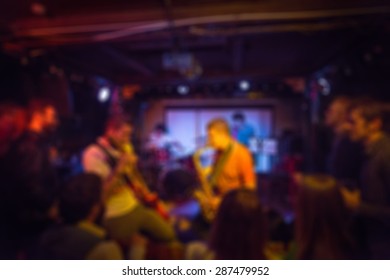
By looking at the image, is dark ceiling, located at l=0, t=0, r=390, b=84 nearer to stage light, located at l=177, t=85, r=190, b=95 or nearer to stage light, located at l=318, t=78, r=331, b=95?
stage light, located at l=318, t=78, r=331, b=95

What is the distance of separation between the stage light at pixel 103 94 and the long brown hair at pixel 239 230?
2.95 meters

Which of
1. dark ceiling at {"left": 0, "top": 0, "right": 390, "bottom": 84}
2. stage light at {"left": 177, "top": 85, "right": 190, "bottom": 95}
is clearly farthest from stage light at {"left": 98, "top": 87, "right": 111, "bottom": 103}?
stage light at {"left": 177, "top": 85, "right": 190, "bottom": 95}

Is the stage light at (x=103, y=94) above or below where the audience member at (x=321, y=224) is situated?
above

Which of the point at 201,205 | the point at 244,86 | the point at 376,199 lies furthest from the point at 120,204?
the point at 244,86

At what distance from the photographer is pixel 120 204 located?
148 centimetres

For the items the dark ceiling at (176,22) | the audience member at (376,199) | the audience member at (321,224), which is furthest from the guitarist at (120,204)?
the audience member at (376,199)

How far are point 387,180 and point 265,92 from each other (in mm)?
3778

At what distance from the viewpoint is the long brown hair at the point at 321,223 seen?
2.77 ft

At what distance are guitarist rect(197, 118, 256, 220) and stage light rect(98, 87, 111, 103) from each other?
86.9 inches

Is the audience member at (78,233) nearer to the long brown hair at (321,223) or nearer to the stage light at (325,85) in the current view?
the long brown hair at (321,223)

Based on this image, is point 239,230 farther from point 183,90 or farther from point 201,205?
point 183,90
